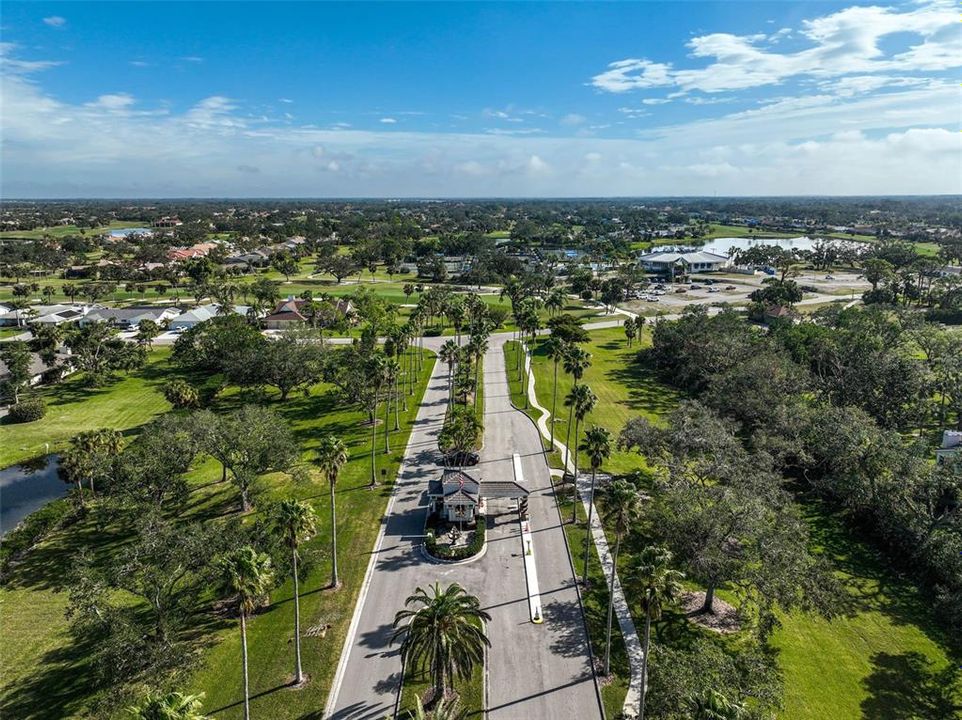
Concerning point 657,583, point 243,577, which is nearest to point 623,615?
point 657,583

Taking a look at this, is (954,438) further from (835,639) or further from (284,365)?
(284,365)

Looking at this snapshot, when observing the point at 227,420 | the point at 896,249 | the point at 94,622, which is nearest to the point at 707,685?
the point at 94,622

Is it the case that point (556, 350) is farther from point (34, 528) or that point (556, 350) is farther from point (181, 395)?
point (34, 528)

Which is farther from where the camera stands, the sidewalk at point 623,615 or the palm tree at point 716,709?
the sidewalk at point 623,615

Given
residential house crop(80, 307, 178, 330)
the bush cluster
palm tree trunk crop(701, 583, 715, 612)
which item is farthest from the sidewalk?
residential house crop(80, 307, 178, 330)

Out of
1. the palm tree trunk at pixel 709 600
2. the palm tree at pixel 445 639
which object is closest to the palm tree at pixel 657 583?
the palm tree at pixel 445 639

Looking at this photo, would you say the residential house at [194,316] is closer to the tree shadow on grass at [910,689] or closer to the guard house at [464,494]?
the guard house at [464,494]

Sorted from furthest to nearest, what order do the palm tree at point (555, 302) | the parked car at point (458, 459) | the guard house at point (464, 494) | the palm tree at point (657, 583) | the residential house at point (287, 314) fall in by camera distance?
the palm tree at point (555, 302) → the residential house at point (287, 314) → the parked car at point (458, 459) → the guard house at point (464, 494) → the palm tree at point (657, 583)
